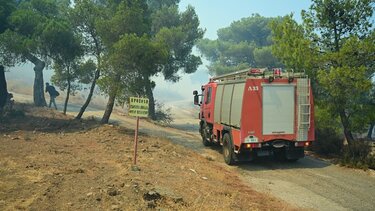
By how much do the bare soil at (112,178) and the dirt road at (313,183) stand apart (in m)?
0.54

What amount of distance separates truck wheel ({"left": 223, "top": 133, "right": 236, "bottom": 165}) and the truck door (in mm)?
2467

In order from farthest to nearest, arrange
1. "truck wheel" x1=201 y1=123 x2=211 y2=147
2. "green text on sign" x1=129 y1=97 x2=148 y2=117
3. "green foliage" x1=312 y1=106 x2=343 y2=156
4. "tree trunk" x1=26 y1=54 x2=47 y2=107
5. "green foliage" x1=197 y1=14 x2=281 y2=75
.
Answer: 1. "green foliage" x1=197 y1=14 x2=281 y2=75
2. "tree trunk" x1=26 y1=54 x2=47 y2=107
3. "truck wheel" x1=201 y1=123 x2=211 y2=147
4. "green foliage" x1=312 y1=106 x2=343 y2=156
5. "green text on sign" x1=129 y1=97 x2=148 y2=117

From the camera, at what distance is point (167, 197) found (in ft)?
24.8

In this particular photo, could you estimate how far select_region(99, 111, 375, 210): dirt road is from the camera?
335 inches

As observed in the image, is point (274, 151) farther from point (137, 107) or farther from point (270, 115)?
point (137, 107)

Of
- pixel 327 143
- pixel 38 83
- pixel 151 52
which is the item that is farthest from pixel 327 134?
pixel 38 83

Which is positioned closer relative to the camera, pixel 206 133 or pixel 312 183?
pixel 312 183

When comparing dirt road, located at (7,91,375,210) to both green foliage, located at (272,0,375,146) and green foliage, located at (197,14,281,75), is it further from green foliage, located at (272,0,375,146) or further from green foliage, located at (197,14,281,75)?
green foliage, located at (197,14,281,75)

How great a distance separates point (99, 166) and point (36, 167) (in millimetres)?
1720

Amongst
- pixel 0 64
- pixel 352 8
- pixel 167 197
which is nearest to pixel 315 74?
pixel 352 8

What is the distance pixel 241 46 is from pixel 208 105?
3842cm

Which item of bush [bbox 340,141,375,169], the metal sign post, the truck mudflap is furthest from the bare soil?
bush [bbox 340,141,375,169]

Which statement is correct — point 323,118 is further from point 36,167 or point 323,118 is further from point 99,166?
point 36,167

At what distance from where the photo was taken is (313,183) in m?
10.2
